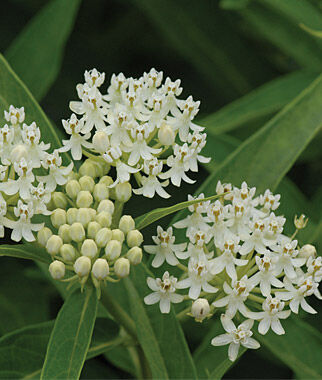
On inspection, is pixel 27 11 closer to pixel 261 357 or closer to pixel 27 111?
pixel 27 111

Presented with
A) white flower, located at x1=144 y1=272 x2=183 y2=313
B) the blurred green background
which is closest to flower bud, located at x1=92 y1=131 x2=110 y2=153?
white flower, located at x1=144 y1=272 x2=183 y2=313

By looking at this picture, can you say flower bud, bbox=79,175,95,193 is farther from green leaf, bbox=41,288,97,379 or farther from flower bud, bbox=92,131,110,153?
green leaf, bbox=41,288,97,379

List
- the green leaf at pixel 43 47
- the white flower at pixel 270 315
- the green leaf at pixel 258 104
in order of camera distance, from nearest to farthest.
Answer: the white flower at pixel 270 315
the green leaf at pixel 258 104
the green leaf at pixel 43 47

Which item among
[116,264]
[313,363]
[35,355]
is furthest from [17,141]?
[313,363]

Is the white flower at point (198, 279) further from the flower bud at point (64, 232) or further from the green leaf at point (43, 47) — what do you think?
the green leaf at point (43, 47)

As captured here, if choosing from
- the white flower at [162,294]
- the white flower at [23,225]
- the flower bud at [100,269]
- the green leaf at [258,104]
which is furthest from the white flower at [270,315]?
the green leaf at [258,104]

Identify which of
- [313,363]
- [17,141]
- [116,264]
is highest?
[17,141]
